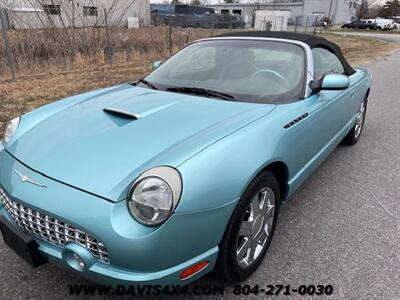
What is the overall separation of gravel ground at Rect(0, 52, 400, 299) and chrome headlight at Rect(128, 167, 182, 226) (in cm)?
81

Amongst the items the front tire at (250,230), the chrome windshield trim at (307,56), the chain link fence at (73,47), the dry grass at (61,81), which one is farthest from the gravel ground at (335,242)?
the chain link fence at (73,47)

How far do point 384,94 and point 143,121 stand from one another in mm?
Result: 7161

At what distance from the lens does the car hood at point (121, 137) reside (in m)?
1.83

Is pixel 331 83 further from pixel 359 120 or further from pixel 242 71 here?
pixel 359 120

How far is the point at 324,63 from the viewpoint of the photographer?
352 centimetres

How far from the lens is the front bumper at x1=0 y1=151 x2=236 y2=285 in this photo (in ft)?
5.35

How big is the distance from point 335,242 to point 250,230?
2.83ft

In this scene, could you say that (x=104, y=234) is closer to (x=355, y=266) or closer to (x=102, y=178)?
(x=102, y=178)

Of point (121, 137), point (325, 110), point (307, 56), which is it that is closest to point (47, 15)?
point (307, 56)

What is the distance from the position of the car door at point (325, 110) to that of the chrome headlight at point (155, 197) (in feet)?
4.77

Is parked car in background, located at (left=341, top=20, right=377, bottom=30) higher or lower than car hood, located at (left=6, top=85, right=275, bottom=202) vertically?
lower

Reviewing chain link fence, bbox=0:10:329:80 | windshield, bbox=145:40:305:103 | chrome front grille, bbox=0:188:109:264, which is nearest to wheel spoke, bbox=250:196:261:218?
windshield, bbox=145:40:305:103

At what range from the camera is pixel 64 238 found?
1772 millimetres

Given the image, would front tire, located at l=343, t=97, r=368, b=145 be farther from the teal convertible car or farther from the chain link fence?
the chain link fence
